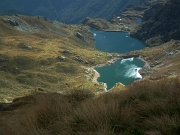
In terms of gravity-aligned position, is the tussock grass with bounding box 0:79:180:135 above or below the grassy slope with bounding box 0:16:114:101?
below

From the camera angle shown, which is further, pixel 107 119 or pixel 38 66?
pixel 38 66

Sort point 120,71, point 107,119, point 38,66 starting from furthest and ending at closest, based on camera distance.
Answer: point 120,71
point 38,66
point 107,119

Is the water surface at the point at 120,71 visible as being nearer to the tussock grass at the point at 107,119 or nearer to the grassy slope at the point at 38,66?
the grassy slope at the point at 38,66

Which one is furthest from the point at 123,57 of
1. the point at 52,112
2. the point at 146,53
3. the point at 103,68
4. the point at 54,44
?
the point at 52,112

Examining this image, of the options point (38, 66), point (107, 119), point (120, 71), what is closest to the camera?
point (107, 119)

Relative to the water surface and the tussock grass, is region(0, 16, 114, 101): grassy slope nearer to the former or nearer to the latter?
the water surface

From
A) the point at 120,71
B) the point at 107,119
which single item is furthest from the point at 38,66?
the point at 107,119

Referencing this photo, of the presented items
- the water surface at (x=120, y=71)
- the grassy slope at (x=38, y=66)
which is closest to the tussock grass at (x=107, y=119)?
the grassy slope at (x=38, y=66)

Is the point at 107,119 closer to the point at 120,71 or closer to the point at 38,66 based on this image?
the point at 38,66

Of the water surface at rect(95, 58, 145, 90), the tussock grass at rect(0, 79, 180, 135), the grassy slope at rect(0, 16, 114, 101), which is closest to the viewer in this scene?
the tussock grass at rect(0, 79, 180, 135)

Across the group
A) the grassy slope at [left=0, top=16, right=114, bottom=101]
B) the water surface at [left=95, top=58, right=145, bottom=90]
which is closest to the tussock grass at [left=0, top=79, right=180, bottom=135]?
the grassy slope at [left=0, top=16, right=114, bottom=101]

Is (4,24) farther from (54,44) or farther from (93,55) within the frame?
(93,55)
